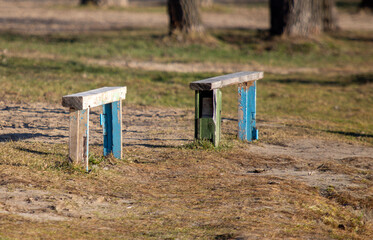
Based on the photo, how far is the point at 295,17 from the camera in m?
17.5

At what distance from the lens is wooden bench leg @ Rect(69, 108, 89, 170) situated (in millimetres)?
5707

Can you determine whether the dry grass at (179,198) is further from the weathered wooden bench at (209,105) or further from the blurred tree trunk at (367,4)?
the blurred tree trunk at (367,4)

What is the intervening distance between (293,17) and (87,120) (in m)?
12.8

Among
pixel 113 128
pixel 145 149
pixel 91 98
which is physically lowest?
pixel 145 149

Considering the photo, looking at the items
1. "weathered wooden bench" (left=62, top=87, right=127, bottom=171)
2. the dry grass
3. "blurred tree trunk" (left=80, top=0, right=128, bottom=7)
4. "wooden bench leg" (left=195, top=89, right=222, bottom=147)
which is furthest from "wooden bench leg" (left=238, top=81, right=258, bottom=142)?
"blurred tree trunk" (left=80, top=0, right=128, bottom=7)

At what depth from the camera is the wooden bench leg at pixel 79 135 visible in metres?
5.71

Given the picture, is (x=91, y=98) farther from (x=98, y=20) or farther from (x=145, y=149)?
(x=98, y=20)

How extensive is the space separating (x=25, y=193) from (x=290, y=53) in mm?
12865

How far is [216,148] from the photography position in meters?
7.15

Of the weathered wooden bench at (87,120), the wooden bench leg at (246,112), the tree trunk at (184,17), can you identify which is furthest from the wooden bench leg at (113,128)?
the tree trunk at (184,17)

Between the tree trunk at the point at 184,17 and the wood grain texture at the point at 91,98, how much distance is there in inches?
422

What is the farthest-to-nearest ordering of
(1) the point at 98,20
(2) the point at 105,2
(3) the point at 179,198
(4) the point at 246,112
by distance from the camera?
(2) the point at 105,2 → (1) the point at 98,20 → (4) the point at 246,112 → (3) the point at 179,198

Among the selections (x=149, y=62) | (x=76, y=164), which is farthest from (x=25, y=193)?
(x=149, y=62)

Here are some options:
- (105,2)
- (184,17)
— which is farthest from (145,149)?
(105,2)
